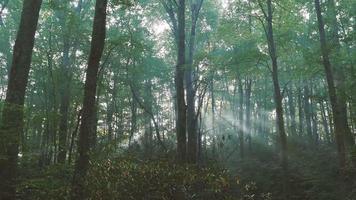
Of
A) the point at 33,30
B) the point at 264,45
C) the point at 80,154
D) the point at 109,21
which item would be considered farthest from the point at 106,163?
the point at 109,21

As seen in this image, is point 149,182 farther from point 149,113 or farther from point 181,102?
point 181,102

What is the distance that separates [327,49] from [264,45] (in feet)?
33.7

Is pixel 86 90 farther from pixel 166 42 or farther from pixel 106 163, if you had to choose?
pixel 166 42

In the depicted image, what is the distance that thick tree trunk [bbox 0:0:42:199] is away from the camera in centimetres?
772

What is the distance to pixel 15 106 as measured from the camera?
25.6 feet

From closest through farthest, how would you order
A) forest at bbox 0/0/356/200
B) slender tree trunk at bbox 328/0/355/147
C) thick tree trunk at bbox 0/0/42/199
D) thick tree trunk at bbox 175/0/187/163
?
thick tree trunk at bbox 0/0/42/199
forest at bbox 0/0/356/200
thick tree trunk at bbox 175/0/187/163
slender tree trunk at bbox 328/0/355/147

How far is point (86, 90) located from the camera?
833 centimetres

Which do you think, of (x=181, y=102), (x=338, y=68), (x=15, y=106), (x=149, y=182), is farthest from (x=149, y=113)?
(x=338, y=68)

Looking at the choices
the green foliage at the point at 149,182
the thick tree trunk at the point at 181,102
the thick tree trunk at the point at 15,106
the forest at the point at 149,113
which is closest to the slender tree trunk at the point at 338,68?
the forest at the point at 149,113

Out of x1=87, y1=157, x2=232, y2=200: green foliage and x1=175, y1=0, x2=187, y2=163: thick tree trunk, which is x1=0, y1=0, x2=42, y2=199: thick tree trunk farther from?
x1=175, y1=0, x2=187, y2=163: thick tree trunk

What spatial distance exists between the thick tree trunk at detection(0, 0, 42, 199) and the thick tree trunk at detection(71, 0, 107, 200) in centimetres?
129

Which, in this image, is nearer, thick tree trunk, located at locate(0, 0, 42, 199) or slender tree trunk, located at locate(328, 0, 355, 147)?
thick tree trunk, located at locate(0, 0, 42, 199)

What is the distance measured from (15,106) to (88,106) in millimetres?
1469

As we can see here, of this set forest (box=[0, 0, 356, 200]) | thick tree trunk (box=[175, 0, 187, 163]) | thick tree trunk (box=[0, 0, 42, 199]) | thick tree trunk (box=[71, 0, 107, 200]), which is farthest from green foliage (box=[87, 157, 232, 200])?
thick tree trunk (box=[175, 0, 187, 163])
